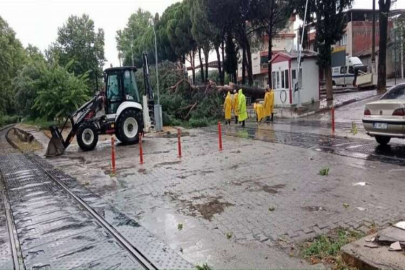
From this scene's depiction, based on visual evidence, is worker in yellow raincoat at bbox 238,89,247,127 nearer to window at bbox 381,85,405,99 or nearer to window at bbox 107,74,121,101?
window at bbox 107,74,121,101

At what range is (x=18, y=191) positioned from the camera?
9047 mm

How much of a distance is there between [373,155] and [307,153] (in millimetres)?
1703

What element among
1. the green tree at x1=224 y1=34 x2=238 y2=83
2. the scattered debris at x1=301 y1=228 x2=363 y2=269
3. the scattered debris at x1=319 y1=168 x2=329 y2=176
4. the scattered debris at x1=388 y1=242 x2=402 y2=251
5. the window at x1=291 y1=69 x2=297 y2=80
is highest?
the green tree at x1=224 y1=34 x2=238 y2=83

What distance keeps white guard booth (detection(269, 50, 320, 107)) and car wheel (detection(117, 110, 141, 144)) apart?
11077mm

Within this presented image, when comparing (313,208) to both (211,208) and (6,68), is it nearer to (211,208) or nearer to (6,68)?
(211,208)

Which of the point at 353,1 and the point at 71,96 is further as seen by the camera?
the point at 71,96

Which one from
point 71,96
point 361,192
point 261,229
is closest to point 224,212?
point 261,229

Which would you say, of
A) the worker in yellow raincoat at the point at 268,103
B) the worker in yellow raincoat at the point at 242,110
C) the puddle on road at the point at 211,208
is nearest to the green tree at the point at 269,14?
the worker in yellow raincoat at the point at 268,103

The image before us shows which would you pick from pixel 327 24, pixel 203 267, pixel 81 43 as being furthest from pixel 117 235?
pixel 81 43

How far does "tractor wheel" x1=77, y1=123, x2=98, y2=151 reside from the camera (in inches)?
597

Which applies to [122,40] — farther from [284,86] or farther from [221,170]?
[221,170]

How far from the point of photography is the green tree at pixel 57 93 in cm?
2581

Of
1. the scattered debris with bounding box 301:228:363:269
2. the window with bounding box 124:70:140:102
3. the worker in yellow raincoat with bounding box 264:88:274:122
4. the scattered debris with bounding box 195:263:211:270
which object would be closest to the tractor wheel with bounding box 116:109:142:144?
the window with bounding box 124:70:140:102

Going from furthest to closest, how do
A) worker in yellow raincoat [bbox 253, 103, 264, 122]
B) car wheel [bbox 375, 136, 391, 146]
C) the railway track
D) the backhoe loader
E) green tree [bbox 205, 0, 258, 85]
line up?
green tree [bbox 205, 0, 258, 85] < worker in yellow raincoat [bbox 253, 103, 264, 122] < the backhoe loader < car wheel [bbox 375, 136, 391, 146] < the railway track
